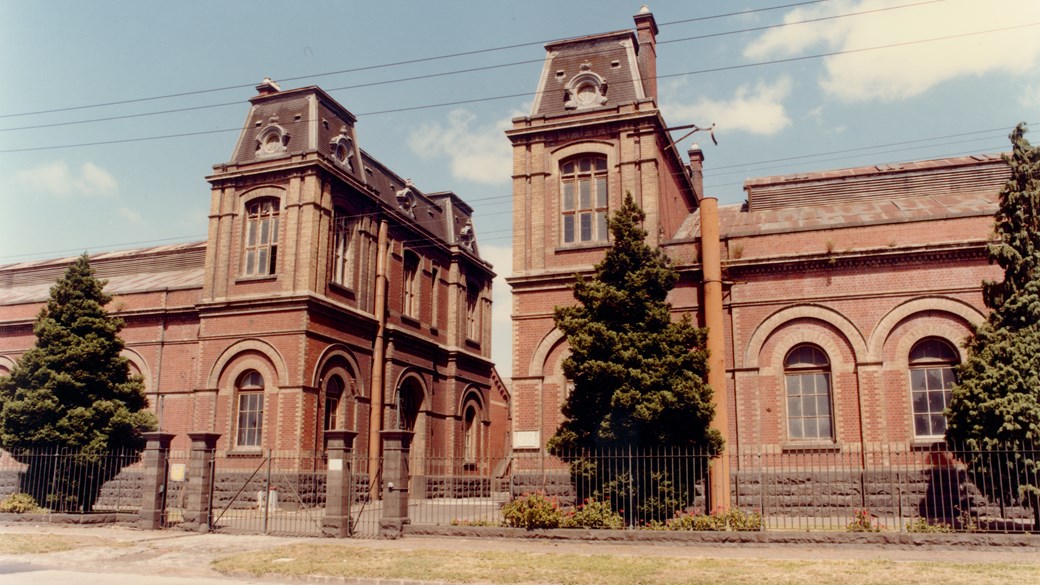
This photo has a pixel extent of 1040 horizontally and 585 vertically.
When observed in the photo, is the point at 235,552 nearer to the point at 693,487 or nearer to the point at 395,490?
the point at 395,490

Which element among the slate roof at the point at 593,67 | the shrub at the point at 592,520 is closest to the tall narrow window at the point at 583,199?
the slate roof at the point at 593,67

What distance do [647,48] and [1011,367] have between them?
1417 centimetres

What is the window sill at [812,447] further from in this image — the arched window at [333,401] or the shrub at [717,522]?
the arched window at [333,401]

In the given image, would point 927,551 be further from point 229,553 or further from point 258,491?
point 258,491

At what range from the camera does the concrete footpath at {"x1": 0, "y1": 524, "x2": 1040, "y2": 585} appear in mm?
12391

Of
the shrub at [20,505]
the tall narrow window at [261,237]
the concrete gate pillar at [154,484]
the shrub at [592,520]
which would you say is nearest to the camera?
the shrub at [592,520]

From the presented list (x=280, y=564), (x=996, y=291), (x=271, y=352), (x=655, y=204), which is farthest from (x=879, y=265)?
(x=271, y=352)

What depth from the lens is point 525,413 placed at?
854 inches

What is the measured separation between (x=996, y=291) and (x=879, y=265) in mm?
3719

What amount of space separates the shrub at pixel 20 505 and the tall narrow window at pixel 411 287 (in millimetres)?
14234

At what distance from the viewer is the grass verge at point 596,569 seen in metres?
11.4

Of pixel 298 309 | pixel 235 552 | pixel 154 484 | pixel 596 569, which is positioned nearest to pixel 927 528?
pixel 596 569

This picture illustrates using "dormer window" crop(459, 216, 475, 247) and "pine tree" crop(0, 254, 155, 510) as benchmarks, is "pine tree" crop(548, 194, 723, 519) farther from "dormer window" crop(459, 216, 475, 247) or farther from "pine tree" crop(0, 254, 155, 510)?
"dormer window" crop(459, 216, 475, 247)

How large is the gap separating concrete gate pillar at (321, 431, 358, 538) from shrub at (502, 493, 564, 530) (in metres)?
3.36
